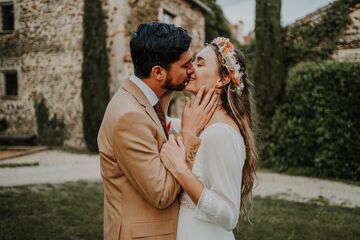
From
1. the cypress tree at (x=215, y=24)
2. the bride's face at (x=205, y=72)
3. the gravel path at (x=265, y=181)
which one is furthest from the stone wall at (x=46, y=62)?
the bride's face at (x=205, y=72)

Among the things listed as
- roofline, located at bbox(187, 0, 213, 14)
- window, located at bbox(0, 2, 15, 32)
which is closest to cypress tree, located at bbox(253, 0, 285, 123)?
roofline, located at bbox(187, 0, 213, 14)

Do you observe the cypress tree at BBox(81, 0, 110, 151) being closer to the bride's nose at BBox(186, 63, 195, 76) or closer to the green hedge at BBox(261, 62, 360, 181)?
the green hedge at BBox(261, 62, 360, 181)

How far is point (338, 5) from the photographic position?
11047 millimetres

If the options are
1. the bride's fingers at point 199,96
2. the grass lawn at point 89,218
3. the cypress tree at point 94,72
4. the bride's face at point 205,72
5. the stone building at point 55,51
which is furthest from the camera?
the stone building at point 55,51

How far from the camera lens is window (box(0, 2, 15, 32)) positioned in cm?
1479

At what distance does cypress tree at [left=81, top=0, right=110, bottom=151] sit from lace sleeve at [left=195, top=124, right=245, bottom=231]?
10.5m

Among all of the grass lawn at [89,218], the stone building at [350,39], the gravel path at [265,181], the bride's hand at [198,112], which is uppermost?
the stone building at [350,39]

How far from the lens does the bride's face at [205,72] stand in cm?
241

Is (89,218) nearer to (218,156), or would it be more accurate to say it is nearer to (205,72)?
(205,72)

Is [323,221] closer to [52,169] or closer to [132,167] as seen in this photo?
[132,167]

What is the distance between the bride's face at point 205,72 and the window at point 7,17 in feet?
48.0

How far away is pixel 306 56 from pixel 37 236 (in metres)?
9.45

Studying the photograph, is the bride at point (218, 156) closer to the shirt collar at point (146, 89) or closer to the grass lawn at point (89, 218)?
the shirt collar at point (146, 89)

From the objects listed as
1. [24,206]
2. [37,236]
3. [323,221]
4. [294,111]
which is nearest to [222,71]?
[37,236]
